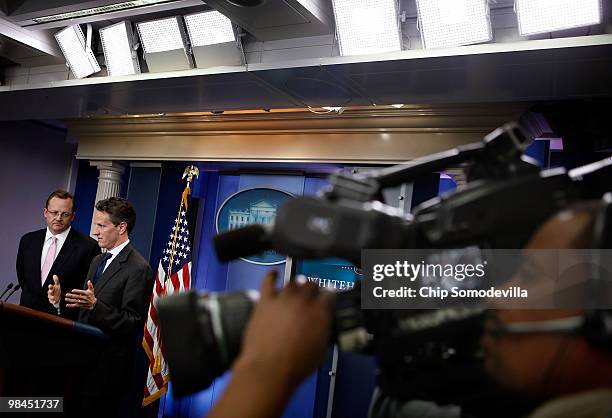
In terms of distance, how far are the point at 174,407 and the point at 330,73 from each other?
105 inches

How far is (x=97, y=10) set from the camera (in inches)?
92.8

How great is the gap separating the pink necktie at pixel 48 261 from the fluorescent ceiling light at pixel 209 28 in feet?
4.26

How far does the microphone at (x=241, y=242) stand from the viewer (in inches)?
24.2

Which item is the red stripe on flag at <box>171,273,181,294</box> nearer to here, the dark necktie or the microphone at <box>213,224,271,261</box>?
the dark necktie

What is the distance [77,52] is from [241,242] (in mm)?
2582

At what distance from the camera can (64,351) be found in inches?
85.5

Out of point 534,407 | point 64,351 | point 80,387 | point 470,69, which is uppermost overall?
point 470,69

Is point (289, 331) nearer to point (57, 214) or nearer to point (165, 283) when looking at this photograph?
point (57, 214)

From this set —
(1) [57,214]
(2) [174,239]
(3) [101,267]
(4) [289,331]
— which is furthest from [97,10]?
(4) [289,331]

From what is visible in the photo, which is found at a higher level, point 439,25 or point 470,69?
point 439,25

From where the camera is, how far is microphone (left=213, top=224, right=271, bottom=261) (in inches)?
24.2

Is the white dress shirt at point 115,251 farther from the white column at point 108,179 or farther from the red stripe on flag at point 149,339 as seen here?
the white column at point 108,179

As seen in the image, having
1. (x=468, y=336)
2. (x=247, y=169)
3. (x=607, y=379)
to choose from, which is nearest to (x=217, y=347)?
(x=468, y=336)

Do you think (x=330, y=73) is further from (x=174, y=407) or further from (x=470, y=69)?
(x=174, y=407)
